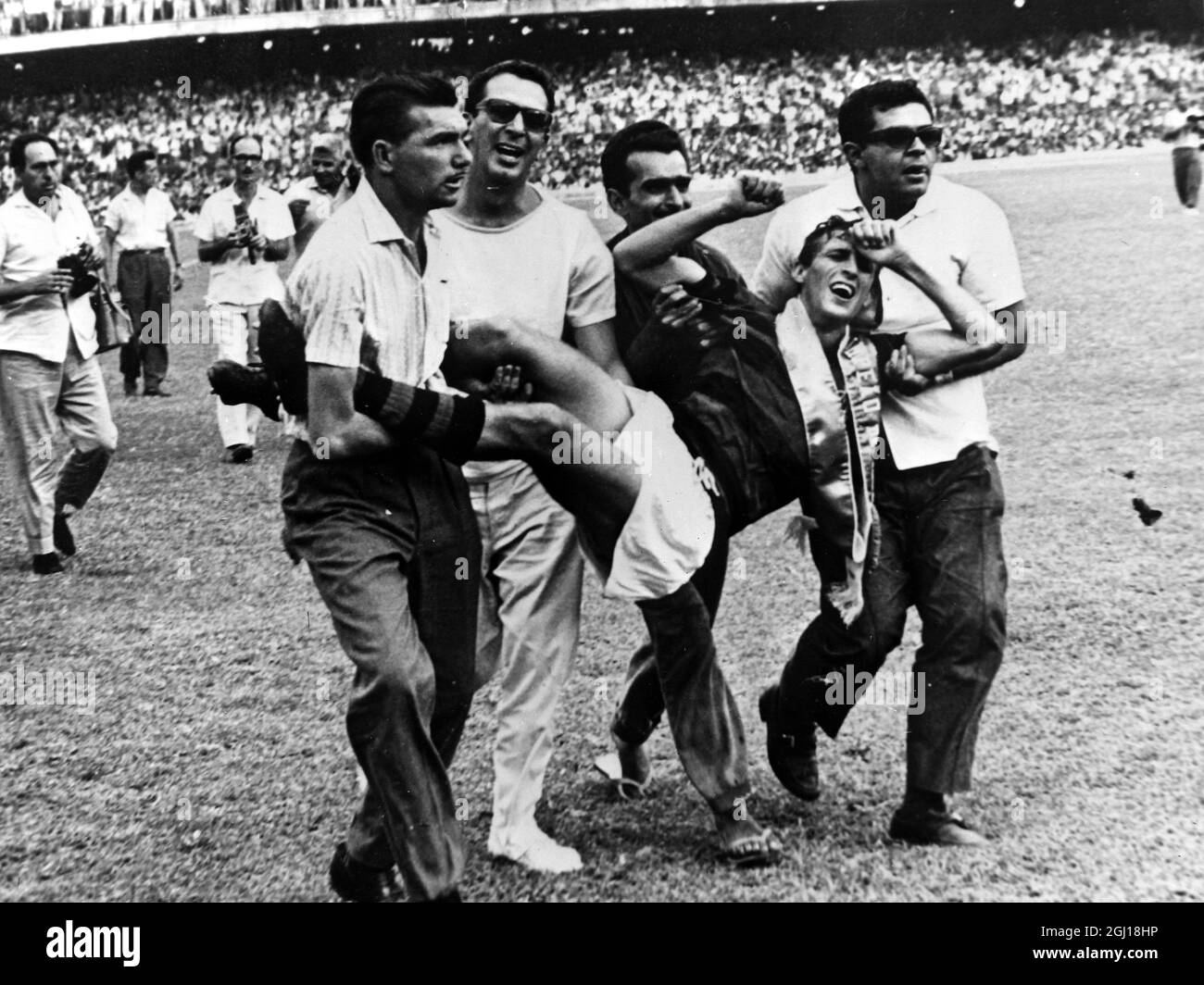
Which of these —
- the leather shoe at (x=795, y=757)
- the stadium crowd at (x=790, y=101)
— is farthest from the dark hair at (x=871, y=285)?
the stadium crowd at (x=790, y=101)

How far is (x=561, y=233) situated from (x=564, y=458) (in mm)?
723

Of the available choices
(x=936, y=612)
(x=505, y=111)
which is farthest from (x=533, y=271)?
(x=936, y=612)

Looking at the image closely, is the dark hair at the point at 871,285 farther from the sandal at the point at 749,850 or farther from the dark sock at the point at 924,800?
the sandal at the point at 749,850

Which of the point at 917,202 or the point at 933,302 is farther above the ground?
the point at 917,202

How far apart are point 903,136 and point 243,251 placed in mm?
6298

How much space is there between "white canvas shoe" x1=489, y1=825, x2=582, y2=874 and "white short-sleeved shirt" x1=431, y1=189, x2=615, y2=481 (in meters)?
0.90

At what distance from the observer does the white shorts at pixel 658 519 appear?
341 cm

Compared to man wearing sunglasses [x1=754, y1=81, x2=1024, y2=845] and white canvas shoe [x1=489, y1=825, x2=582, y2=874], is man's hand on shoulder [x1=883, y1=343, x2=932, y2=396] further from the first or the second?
white canvas shoe [x1=489, y1=825, x2=582, y2=874]

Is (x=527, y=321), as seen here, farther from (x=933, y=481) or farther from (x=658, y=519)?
(x=933, y=481)

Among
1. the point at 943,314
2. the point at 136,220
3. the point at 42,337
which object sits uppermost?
the point at 136,220

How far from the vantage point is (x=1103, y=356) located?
9031 mm

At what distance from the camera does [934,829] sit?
3492mm

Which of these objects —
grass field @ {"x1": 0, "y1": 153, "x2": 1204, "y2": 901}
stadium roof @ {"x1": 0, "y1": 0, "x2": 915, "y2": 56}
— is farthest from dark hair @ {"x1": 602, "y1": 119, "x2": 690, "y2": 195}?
stadium roof @ {"x1": 0, "y1": 0, "x2": 915, "y2": 56}

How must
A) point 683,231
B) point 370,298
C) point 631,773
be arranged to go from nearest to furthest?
point 370,298 < point 683,231 < point 631,773
